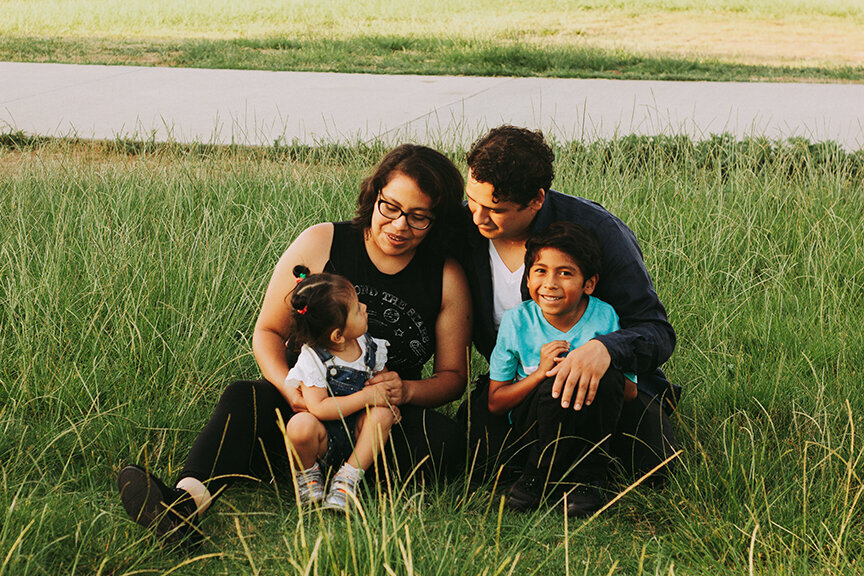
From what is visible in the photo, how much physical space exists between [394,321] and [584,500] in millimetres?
801

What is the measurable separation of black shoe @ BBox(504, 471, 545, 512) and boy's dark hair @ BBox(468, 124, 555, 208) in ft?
2.64

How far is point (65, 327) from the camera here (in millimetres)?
3422

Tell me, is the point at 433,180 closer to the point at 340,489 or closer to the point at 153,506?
the point at 340,489

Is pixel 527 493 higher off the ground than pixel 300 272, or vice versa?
pixel 300 272

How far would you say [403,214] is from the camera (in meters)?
2.68

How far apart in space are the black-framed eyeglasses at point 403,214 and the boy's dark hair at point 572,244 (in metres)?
0.31

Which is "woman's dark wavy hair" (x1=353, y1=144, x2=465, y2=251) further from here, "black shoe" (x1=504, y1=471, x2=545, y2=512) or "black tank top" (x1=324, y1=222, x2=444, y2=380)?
"black shoe" (x1=504, y1=471, x2=545, y2=512)

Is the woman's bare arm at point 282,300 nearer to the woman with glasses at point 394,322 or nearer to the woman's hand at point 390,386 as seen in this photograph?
the woman with glasses at point 394,322

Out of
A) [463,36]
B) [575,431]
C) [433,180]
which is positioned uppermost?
[463,36]

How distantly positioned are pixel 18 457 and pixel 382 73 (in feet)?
28.8

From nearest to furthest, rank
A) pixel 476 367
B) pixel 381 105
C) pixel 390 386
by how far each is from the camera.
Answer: pixel 390 386
pixel 476 367
pixel 381 105

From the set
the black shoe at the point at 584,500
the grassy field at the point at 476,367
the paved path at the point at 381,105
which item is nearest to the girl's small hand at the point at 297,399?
the grassy field at the point at 476,367

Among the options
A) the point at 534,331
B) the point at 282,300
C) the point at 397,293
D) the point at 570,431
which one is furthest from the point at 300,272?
the point at 570,431

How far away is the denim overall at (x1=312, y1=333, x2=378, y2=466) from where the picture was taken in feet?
8.78
